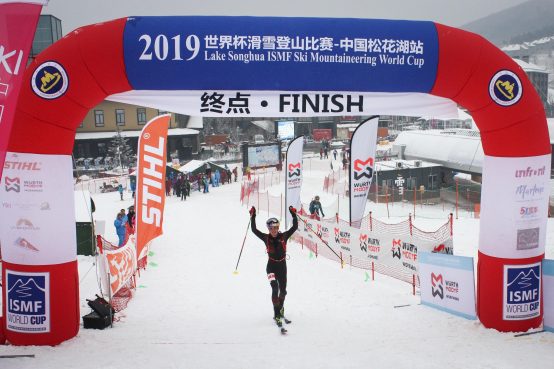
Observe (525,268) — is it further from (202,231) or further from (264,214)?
(264,214)

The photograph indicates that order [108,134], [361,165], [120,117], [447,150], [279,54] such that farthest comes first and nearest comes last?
1. [120,117]
2. [108,134]
3. [447,150]
4. [361,165]
5. [279,54]

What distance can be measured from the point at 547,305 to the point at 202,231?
35.9 ft

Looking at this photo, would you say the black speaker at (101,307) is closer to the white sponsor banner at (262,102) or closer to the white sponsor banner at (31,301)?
the white sponsor banner at (31,301)

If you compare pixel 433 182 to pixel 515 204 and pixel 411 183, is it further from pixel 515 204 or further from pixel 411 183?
pixel 515 204

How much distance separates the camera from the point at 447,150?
28.7m

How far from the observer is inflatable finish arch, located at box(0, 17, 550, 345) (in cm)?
614

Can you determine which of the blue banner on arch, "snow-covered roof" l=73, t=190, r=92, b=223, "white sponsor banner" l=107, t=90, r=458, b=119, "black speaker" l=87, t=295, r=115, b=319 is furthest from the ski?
"snow-covered roof" l=73, t=190, r=92, b=223

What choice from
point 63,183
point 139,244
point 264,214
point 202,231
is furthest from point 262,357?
point 264,214

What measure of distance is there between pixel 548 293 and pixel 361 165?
6.71 metres

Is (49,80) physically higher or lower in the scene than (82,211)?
higher

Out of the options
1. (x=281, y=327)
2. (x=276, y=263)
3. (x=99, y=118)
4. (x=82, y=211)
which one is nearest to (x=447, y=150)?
(x=82, y=211)

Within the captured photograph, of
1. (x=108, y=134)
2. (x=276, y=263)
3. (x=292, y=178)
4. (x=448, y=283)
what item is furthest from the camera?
(x=108, y=134)

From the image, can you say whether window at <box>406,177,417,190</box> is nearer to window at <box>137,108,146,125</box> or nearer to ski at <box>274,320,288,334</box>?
ski at <box>274,320,288,334</box>

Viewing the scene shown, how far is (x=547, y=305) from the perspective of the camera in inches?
270
